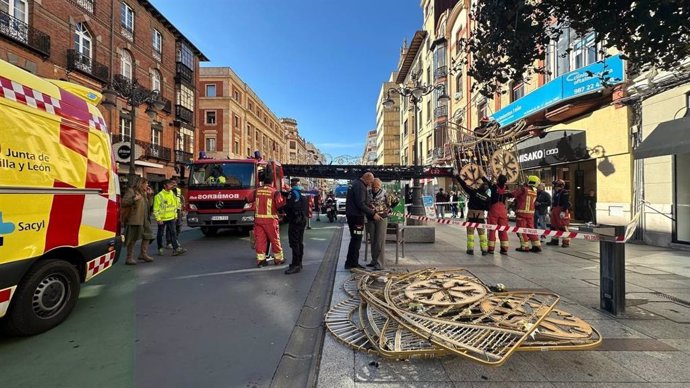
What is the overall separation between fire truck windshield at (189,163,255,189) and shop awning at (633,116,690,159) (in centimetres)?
1098

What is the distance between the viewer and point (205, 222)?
1066cm

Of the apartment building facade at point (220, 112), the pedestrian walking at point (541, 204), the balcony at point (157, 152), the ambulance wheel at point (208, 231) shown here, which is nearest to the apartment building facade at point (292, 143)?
the apartment building facade at point (220, 112)

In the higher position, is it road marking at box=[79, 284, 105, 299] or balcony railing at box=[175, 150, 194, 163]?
balcony railing at box=[175, 150, 194, 163]

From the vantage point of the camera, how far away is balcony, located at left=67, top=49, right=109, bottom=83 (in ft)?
62.2

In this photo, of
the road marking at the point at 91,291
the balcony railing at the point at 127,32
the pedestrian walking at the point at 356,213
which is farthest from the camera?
the balcony railing at the point at 127,32

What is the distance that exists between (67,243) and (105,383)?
6.18 feet

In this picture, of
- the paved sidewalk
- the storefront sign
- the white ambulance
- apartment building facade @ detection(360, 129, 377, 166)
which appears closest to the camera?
the paved sidewalk

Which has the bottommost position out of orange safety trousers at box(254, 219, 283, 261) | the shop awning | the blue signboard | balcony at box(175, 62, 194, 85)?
orange safety trousers at box(254, 219, 283, 261)

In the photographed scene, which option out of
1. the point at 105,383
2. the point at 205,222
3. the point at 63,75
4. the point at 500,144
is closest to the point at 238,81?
the point at 63,75

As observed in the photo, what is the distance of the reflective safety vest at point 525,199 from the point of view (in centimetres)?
834

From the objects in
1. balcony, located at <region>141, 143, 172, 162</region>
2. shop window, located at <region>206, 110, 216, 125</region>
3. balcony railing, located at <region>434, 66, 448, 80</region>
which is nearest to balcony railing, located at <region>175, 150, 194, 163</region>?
balcony, located at <region>141, 143, 172, 162</region>

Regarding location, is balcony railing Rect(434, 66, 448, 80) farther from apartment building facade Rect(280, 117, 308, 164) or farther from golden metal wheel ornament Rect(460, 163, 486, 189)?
apartment building facade Rect(280, 117, 308, 164)

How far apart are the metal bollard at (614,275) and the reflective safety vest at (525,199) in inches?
175

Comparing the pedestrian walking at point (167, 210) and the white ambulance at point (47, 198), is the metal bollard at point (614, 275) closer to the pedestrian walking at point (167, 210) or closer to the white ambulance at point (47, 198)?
the white ambulance at point (47, 198)
